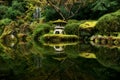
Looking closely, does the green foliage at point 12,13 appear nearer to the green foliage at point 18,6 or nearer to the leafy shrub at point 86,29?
the green foliage at point 18,6

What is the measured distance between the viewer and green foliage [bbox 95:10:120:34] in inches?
1022

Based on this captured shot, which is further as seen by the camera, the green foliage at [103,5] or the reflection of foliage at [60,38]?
the green foliage at [103,5]

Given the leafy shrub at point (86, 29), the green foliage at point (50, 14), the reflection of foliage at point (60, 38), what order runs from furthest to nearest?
the green foliage at point (50, 14), the reflection of foliage at point (60, 38), the leafy shrub at point (86, 29)

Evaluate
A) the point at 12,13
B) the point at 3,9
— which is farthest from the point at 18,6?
the point at 3,9

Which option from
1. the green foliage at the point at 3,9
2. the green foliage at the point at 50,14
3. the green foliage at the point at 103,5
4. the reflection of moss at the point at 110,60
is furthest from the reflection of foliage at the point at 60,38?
the green foliage at the point at 3,9

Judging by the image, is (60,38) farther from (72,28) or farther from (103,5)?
(103,5)

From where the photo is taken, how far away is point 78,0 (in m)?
35.8

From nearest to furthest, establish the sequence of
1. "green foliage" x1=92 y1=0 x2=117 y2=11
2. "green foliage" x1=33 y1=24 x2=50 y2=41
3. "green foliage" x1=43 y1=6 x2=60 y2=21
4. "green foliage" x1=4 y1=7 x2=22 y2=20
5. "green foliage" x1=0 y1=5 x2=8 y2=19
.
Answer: "green foliage" x1=92 y1=0 x2=117 y2=11 < "green foliage" x1=33 y1=24 x2=50 y2=41 < "green foliage" x1=43 y1=6 x2=60 y2=21 < "green foliage" x1=4 y1=7 x2=22 y2=20 < "green foliage" x1=0 y1=5 x2=8 y2=19

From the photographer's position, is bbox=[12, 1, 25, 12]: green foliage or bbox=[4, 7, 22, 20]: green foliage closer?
bbox=[4, 7, 22, 20]: green foliage

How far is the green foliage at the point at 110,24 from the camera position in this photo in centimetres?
2595

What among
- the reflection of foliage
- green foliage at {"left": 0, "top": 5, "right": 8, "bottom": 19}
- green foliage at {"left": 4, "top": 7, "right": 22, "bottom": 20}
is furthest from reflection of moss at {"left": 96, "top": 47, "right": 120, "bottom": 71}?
green foliage at {"left": 0, "top": 5, "right": 8, "bottom": 19}

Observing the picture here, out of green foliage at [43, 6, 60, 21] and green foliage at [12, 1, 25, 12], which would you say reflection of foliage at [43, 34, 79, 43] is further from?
green foliage at [12, 1, 25, 12]

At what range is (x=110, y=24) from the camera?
86.4 feet

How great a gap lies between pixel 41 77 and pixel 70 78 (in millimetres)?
842
